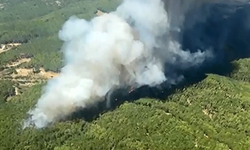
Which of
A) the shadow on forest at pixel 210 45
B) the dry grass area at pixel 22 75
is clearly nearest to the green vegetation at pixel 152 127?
the shadow on forest at pixel 210 45

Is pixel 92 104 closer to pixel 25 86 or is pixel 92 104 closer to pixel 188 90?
pixel 188 90

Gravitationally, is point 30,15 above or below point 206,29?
below

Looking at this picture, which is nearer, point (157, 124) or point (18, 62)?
point (157, 124)

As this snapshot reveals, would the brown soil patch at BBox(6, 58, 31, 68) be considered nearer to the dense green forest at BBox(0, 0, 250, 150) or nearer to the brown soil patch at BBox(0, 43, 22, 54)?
the brown soil patch at BBox(0, 43, 22, 54)

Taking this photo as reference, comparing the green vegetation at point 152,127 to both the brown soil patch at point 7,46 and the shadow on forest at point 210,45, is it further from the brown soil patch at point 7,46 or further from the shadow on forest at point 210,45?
the brown soil patch at point 7,46

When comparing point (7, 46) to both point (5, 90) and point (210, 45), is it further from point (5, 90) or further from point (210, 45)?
point (210, 45)

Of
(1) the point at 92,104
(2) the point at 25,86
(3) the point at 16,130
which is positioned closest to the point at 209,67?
(1) the point at 92,104

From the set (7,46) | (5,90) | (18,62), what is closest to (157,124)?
(5,90)

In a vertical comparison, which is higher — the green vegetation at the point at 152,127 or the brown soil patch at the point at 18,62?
the green vegetation at the point at 152,127
